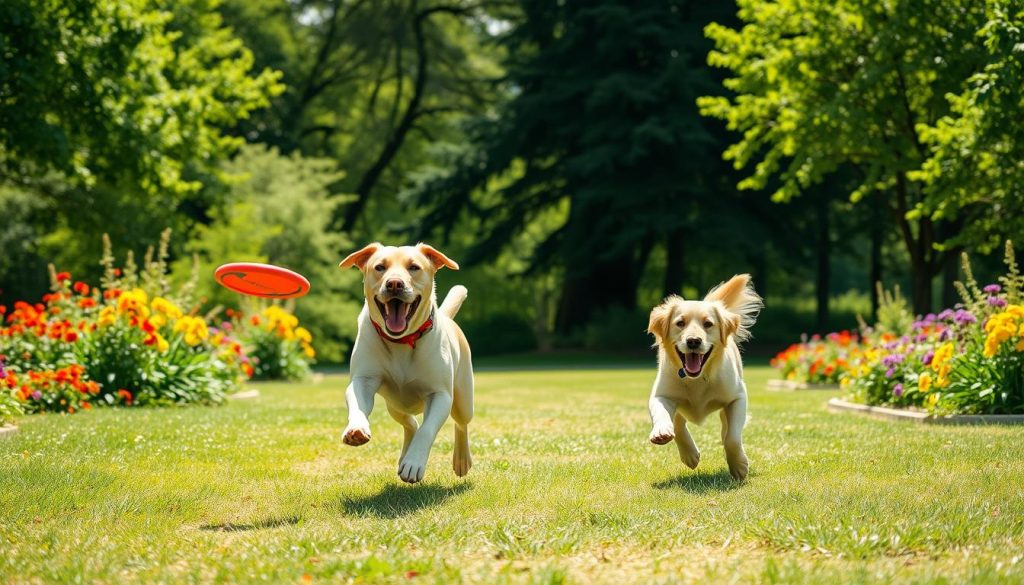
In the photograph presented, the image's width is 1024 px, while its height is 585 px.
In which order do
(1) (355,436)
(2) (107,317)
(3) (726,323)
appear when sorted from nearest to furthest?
(1) (355,436)
(3) (726,323)
(2) (107,317)

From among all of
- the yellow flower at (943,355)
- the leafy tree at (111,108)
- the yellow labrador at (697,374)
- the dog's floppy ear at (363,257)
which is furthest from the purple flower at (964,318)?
the leafy tree at (111,108)

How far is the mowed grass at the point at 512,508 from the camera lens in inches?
175

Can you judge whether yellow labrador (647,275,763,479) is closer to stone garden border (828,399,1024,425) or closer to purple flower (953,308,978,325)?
stone garden border (828,399,1024,425)

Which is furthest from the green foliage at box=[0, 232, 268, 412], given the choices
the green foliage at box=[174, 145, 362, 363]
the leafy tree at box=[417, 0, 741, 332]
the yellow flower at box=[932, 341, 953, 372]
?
the leafy tree at box=[417, 0, 741, 332]

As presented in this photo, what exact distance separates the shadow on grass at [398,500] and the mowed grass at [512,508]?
3 centimetres

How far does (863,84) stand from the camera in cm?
1805

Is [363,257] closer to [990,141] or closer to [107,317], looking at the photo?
[107,317]

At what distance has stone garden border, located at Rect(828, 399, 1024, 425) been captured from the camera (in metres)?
9.30

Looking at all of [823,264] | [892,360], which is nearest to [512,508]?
[892,360]

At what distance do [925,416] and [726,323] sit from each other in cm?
378

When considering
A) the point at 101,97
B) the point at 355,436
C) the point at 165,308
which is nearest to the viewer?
the point at 355,436

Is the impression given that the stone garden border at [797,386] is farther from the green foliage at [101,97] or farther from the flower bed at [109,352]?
the green foliage at [101,97]

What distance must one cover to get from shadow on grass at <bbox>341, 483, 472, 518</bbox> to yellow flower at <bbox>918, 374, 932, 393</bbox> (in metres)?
5.31

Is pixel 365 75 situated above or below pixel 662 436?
above
